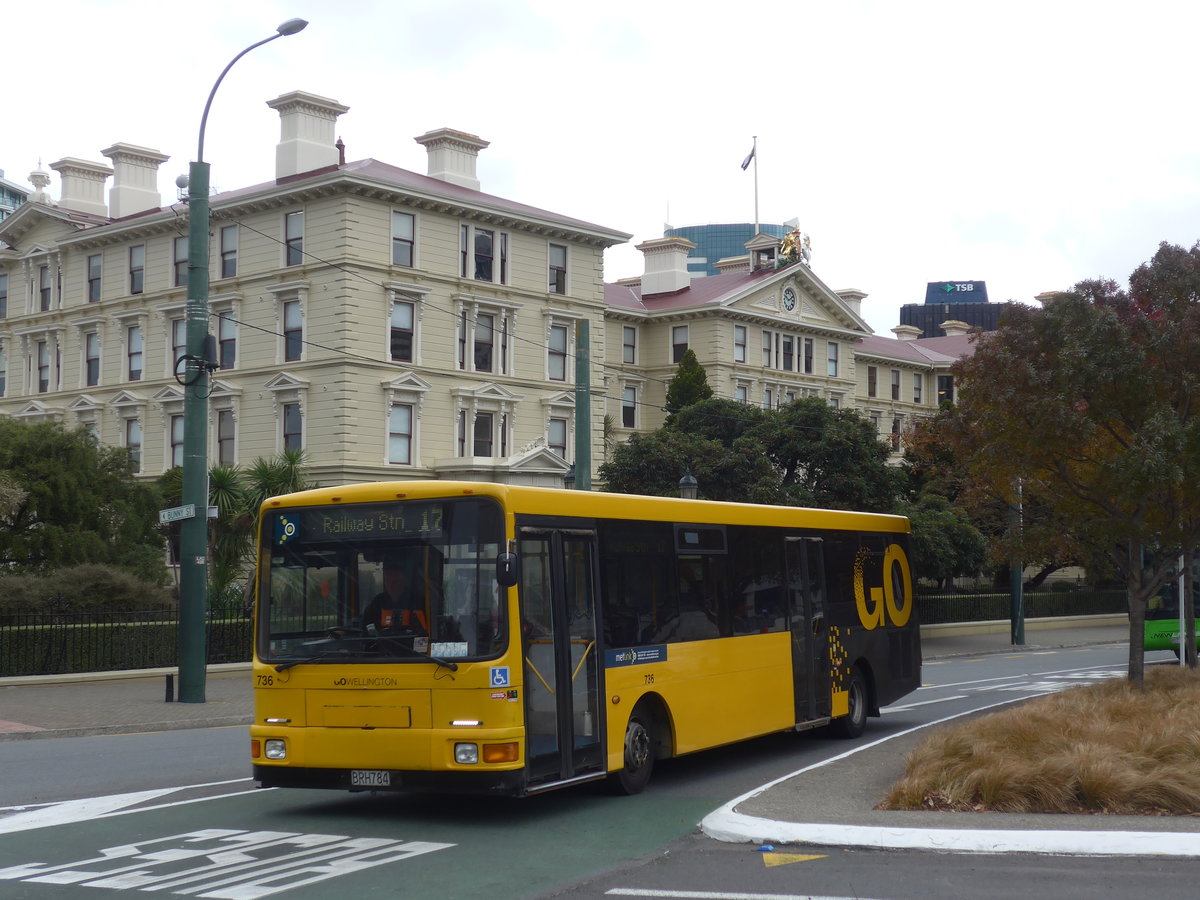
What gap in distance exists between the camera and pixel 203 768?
1441 centimetres

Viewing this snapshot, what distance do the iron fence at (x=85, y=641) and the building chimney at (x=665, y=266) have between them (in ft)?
154

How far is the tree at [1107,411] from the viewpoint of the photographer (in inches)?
649

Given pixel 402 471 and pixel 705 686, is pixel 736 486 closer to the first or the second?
pixel 402 471

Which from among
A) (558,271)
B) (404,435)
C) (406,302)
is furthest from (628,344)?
(404,435)

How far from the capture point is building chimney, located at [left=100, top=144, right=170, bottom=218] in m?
57.6

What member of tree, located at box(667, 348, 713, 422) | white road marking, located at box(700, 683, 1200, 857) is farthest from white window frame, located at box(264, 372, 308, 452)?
white road marking, located at box(700, 683, 1200, 857)

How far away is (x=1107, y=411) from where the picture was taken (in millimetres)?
17000

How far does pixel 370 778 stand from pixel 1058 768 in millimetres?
5067

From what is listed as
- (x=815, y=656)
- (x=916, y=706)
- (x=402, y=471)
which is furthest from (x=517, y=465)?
(x=815, y=656)

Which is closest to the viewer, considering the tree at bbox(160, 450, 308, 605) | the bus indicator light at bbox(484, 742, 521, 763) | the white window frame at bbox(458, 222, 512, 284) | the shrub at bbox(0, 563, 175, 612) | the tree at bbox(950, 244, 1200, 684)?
the bus indicator light at bbox(484, 742, 521, 763)

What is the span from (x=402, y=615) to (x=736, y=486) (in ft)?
121

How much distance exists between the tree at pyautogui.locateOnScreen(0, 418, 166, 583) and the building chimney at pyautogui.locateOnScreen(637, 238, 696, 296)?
3745cm

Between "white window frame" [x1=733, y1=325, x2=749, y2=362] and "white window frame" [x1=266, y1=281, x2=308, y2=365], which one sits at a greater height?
"white window frame" [x1=733, y1=325, x2=749, y2=362]

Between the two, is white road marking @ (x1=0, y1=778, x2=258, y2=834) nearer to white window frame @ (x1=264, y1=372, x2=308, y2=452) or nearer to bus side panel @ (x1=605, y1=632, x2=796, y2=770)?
bus side panel @ (x1=605, y1=632, x2=796, y2=770)
